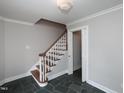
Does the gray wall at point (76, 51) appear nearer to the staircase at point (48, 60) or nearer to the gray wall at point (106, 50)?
the staircase at point (48, 60)

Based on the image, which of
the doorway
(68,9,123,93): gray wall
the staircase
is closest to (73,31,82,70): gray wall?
the doorway

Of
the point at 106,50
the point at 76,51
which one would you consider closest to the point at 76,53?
the point at 76,51

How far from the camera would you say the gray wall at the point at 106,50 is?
6.59ft

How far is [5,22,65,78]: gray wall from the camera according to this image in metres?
2.89

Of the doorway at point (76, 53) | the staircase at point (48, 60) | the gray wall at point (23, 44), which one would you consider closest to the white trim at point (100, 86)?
the doorway at point (76, 53)

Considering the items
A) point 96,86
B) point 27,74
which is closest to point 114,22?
point 96,86

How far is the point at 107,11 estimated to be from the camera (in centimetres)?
222

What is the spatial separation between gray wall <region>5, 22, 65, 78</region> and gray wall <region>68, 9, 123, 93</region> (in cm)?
227

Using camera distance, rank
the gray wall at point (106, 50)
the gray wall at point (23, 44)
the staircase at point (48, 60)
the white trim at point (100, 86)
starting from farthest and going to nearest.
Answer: the gray wall at point (23, 44)
the staircase at point (48, 60)
the white trim at point (100, 86)
the gray wall at point (106, 50)

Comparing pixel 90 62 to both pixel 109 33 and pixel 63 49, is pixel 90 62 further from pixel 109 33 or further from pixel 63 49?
pixel 63 49

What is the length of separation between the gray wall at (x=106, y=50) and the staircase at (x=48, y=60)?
1.38 meters

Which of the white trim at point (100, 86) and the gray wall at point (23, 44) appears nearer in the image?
the white trim at point (100, 86)

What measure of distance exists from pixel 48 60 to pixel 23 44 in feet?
4.17

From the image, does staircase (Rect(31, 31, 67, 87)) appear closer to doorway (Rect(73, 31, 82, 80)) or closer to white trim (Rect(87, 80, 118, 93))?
doorway (Rect(73, 31, 82, 80))
